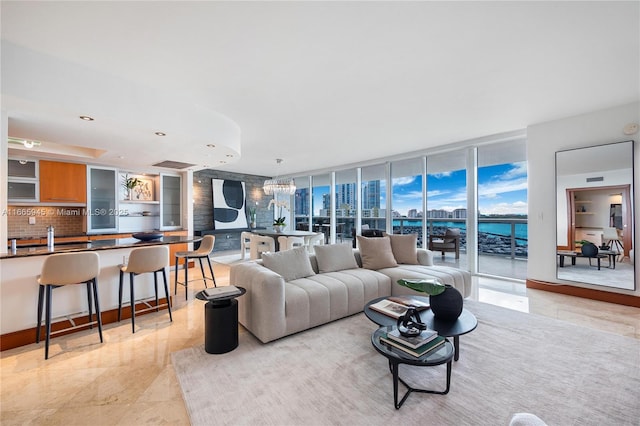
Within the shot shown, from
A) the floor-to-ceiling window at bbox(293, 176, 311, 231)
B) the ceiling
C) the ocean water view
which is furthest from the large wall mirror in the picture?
the floor-to-ceiling window at bbox(293, 176, 311, 231)

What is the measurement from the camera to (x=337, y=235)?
8.35m

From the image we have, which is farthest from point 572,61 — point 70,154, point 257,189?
point 257,189

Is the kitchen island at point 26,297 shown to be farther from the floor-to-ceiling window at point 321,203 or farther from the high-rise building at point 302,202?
the high-rise building at point 302,202

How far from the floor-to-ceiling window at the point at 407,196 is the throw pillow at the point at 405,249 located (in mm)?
2126

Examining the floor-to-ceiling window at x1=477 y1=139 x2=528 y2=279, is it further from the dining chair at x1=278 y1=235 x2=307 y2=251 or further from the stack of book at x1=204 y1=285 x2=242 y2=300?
the stack of book at x1=204 y1=285 x2=242 y2=300

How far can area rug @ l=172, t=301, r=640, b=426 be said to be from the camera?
1.67 metres

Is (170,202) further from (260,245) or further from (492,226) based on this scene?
(492,226)

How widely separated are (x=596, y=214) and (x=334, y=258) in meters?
3.80

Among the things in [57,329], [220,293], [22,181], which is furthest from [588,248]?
[22,181]

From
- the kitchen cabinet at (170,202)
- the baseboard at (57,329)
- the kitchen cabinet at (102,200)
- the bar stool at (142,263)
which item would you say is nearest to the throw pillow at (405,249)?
the bar stool at (142,263)

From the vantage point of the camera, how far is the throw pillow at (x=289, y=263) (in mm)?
3129

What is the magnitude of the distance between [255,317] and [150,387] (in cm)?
95

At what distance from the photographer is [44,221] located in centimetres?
496

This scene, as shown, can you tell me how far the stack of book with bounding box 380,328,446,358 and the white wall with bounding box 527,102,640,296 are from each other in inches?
143
